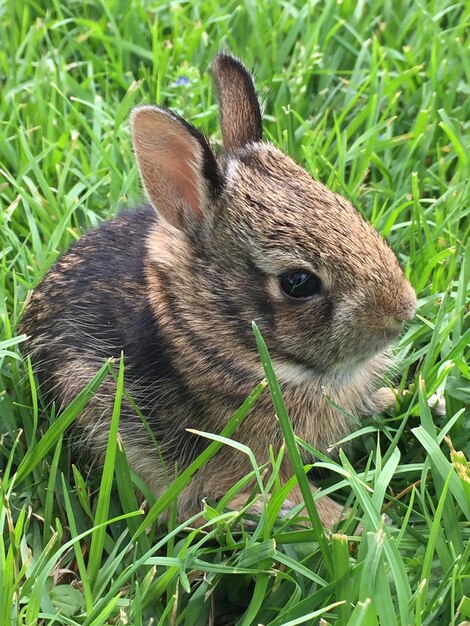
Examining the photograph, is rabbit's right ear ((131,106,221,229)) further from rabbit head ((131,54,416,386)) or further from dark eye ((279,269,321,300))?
dark eye ((279,269,321,300))

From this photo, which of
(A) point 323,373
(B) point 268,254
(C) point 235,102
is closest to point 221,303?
(B) point 268,254

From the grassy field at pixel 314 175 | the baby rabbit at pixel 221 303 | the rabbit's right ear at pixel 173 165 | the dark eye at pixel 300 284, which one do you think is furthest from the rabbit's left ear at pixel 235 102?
the grassy field at pixel 314 175

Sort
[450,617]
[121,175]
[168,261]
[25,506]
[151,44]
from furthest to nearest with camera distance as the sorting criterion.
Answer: [151,44] < [121,175] < [168,261] < [25,506] < [450,617]

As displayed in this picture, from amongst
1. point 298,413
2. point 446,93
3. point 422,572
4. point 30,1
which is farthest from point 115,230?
point 30,1

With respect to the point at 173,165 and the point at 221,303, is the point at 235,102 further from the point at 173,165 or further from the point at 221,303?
the point at 221,303

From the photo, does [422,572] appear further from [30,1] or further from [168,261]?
[30,1]

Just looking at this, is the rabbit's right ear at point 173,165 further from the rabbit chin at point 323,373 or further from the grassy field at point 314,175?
the grassy field at point 314,175

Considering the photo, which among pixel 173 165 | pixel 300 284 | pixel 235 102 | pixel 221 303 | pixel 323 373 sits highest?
pixel 235 102
